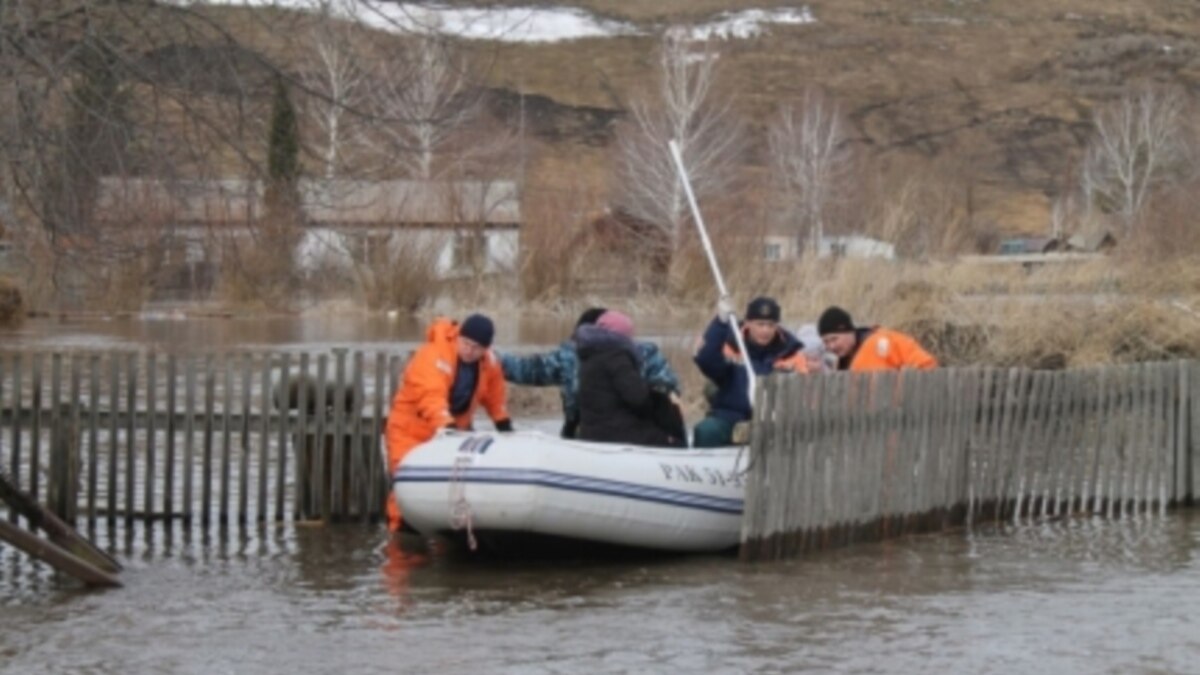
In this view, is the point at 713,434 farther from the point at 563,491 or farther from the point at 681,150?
the point at 681,150

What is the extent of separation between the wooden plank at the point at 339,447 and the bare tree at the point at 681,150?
4906 cm

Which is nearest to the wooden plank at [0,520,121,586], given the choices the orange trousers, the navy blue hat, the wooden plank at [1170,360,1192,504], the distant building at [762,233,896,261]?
the orange trousers

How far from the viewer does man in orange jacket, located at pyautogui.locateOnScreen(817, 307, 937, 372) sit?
14594 millimetres

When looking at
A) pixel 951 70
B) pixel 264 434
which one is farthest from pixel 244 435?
pixel 951 70

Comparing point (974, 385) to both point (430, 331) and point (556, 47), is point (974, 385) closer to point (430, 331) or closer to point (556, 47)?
point (430, 331)

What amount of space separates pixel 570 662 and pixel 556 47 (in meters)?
112

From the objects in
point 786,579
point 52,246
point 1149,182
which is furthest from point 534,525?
point 1149,182

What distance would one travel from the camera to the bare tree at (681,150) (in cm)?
6906

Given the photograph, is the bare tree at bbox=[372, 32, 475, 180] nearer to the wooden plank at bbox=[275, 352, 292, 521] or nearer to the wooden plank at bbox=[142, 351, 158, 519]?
the wooden plank at bbox=[275, 352, 292, 521]

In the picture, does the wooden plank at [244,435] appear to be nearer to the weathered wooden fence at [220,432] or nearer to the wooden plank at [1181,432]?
the weathered wooden fence at [220,432]

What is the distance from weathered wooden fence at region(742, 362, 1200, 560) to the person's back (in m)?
0.95

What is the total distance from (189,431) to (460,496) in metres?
2.67

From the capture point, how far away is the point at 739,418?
14008 millimetres

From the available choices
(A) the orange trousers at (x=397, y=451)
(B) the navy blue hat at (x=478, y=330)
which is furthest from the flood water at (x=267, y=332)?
(B) the navy blue hat at (x=478, y=330)
